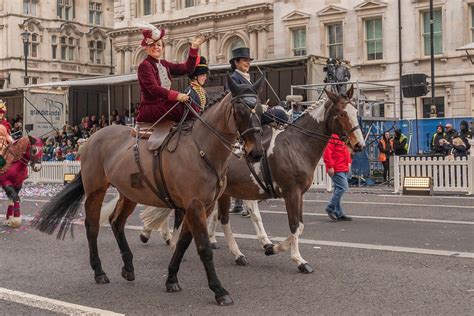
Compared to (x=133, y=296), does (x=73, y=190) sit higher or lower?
higher

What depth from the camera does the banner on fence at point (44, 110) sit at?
105 feet

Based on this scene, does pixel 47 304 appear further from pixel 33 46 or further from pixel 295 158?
pixel 33 46

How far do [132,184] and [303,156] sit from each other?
2.44 m

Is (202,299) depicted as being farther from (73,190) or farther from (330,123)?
(330,123)

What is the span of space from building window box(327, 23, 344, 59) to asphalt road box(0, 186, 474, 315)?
2664 centimetres

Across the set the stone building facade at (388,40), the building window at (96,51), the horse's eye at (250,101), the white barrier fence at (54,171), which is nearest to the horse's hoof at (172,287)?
the horse's eye at (250,101)

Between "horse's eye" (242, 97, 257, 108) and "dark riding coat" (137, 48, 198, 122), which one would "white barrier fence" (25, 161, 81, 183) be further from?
"horse's eye" (242, 97, 257, 108)

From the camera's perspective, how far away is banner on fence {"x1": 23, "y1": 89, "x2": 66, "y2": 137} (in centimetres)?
3198

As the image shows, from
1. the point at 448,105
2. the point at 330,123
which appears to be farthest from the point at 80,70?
the point at 330,123

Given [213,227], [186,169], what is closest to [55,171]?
[213,227]

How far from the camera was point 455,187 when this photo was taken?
1828 centimetres

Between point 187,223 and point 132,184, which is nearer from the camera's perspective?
point 187,223

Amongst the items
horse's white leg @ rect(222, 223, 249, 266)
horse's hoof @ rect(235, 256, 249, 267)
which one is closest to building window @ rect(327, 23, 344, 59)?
horse's white leg @ rect(222, 223, 249, 266)

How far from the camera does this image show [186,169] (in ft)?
20.7
